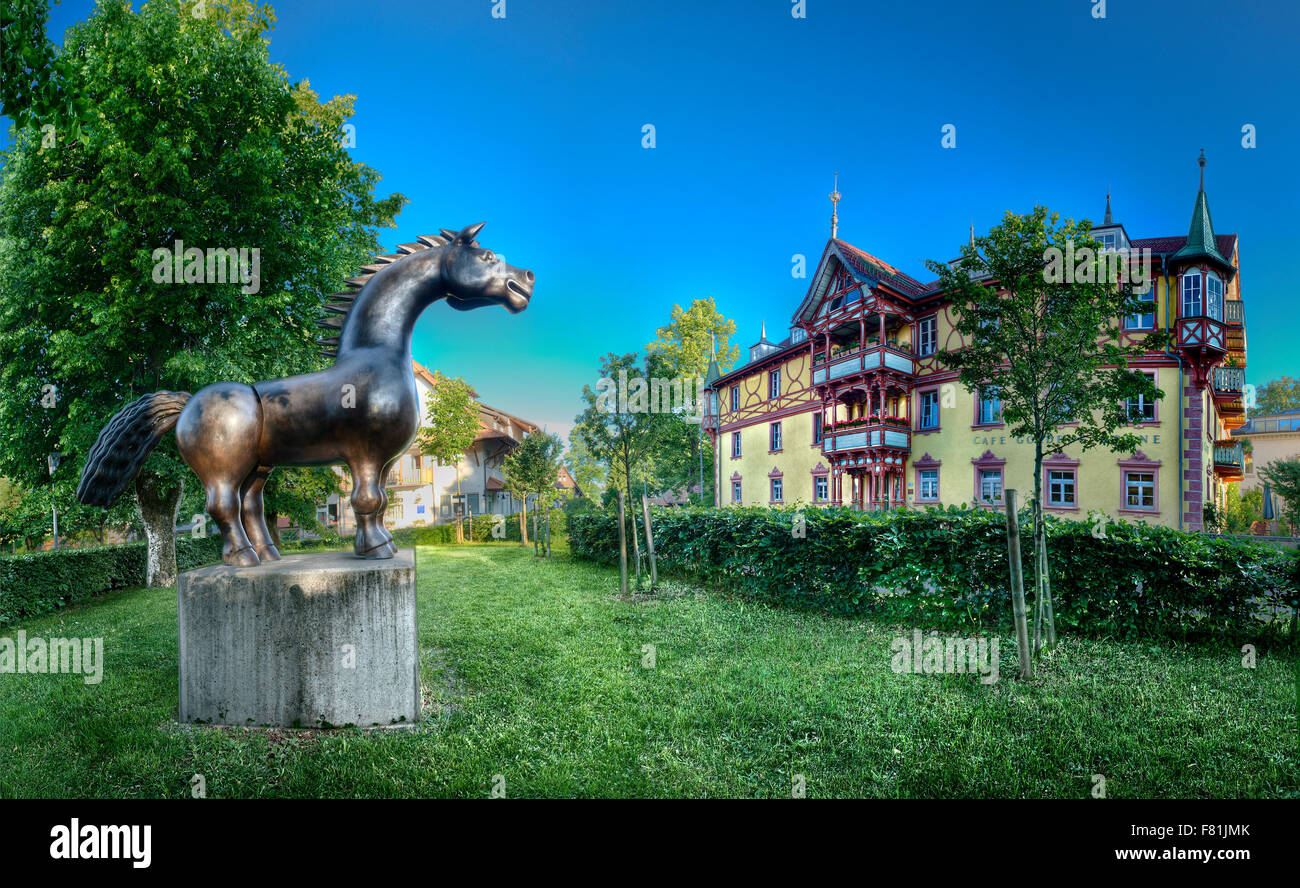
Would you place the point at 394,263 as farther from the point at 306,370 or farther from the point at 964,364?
the point at 306,370

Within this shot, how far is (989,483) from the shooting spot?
2019cm

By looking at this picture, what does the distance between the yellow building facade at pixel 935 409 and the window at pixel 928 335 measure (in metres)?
0.05

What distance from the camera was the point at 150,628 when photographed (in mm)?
8156

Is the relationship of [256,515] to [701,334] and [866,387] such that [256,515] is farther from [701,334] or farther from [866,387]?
[701,334]

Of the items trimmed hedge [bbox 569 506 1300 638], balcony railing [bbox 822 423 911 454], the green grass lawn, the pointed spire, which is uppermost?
the pointed spire

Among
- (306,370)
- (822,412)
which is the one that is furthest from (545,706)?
(822,412)

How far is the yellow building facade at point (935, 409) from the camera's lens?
16.6 meters

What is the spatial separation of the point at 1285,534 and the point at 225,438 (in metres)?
41.4

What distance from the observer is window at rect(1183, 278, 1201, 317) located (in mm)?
16484

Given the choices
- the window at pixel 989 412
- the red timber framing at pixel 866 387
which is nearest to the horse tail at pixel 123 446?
the red timber framing at pixel 866 387

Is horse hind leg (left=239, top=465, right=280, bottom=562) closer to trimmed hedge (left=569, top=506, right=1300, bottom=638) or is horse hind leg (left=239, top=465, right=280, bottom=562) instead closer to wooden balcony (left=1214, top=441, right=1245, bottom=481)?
trimmed hedge (left=569, top=506, right=1300, bottom=638)

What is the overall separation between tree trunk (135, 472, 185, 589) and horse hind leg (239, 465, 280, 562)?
408 inches

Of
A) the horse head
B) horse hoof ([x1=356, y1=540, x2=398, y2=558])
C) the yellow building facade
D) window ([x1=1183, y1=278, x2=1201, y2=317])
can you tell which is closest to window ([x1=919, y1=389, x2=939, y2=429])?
the yellow building facade

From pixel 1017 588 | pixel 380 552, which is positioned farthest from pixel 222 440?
pixel 1017 588
